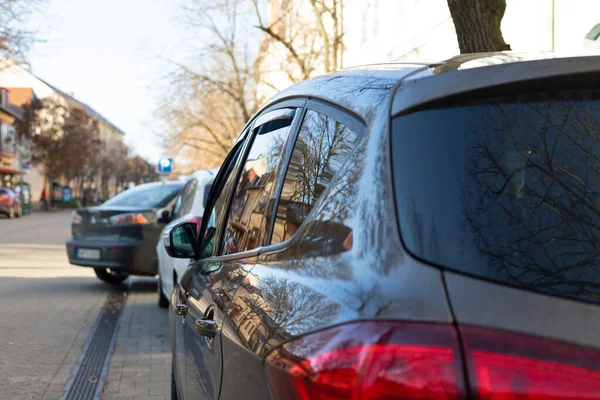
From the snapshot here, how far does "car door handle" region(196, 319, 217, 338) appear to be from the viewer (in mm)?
2514

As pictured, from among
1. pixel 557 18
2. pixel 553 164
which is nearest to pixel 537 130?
pixel 553 164

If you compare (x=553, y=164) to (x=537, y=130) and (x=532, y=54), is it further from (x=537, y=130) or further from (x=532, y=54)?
(x=532, y=54)

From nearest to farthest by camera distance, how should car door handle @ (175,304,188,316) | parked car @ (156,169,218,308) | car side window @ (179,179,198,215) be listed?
car door handle @ (175,304,188,316), parked car @ (156,169,218,308), car side window @ (179,179,198,215)

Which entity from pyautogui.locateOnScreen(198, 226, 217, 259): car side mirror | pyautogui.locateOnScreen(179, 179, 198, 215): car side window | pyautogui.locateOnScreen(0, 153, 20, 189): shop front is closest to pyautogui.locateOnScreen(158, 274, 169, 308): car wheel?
pyautogui.locateOnScreen(179, 179, 198, 215): car side window

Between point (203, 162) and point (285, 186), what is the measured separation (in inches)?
2165

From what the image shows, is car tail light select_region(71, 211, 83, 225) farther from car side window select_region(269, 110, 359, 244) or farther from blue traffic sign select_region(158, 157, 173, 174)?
blue traffic sign select_region(158, 157, 173, 174)

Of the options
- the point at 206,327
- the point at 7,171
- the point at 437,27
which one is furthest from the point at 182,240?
the point at 7,171

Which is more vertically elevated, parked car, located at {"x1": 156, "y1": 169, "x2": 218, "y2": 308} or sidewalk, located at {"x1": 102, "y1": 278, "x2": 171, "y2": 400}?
parked car, located at {"x1": 156, "y1": 169, "x2": 218, "y2": 308}

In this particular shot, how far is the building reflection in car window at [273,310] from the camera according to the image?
175 centimetres

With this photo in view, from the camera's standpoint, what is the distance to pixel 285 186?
8.08ft

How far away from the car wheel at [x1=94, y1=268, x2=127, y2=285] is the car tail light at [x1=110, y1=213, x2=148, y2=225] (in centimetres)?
135

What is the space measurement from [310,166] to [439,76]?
539 millimetres

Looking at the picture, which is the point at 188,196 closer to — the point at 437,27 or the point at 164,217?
the point at 164,217

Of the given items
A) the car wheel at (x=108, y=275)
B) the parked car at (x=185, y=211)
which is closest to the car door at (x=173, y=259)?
the parked car at (x=185, y=211)
